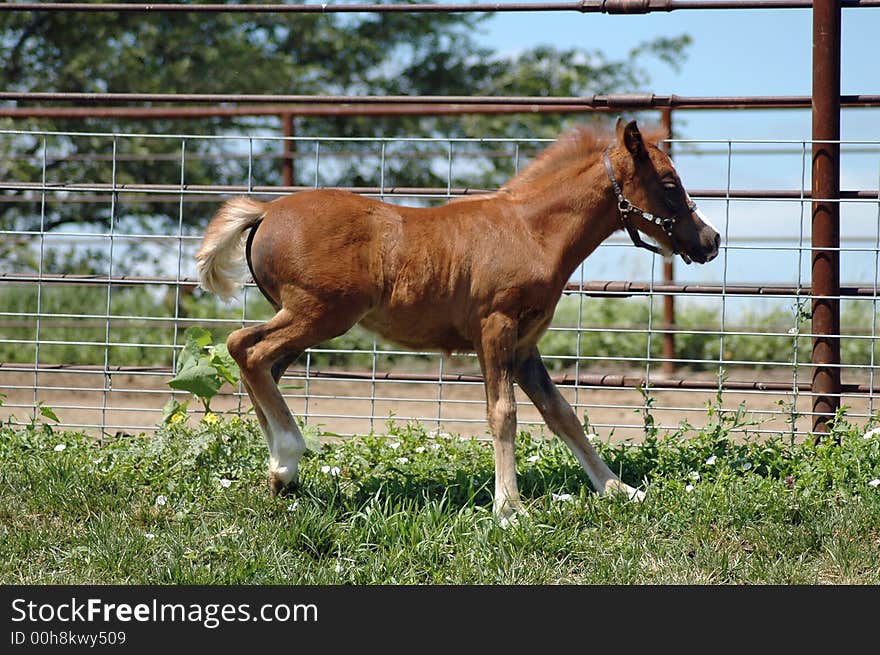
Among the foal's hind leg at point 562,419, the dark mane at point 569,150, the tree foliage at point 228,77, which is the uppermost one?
the tree foliage at point 228,77

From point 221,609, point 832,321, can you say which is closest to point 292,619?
point 221,609

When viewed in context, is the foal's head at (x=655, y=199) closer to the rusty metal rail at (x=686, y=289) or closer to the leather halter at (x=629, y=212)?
the leather halter at (x=629, y=212)

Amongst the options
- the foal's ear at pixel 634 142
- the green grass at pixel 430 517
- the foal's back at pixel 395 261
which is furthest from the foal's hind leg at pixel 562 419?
the foal's ear at pixel 634 142

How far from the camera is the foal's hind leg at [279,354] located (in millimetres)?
4789

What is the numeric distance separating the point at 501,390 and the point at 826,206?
2.47 m

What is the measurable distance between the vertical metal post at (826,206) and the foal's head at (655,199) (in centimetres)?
124

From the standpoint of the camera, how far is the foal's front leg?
4836 millimetres

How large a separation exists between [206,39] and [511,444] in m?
12.7

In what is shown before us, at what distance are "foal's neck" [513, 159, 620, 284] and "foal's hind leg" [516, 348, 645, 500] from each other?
1.73ft

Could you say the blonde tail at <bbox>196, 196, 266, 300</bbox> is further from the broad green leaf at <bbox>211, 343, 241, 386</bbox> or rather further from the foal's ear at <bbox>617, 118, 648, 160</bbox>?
the foal's ear at <bbox>617, 118, 648, 160</bbox>

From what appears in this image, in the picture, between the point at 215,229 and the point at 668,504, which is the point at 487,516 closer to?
the point at 668,504

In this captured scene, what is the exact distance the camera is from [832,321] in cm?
596

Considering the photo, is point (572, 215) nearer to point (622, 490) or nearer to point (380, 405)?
point (622, 490)

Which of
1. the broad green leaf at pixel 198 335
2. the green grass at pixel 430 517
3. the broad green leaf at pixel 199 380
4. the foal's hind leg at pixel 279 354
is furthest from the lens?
the broad green leaf at pixel 198 335
